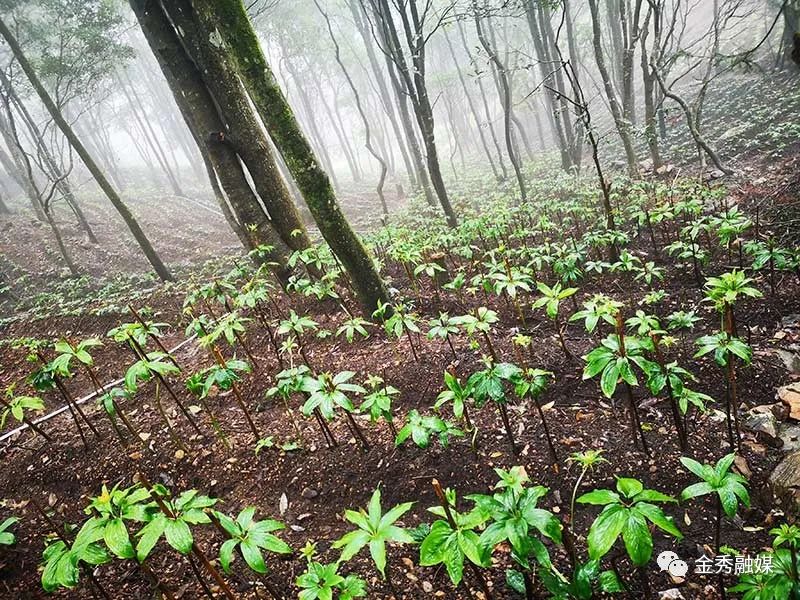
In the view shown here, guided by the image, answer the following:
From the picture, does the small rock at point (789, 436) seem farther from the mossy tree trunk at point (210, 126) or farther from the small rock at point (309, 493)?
the mossy tree trunk at point (210, 126)

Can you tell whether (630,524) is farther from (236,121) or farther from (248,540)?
(236,121)

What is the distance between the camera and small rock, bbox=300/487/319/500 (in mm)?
2862

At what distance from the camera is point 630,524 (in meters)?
1.42

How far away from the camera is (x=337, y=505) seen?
2.77m

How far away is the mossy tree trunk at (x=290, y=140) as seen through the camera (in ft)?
12.7

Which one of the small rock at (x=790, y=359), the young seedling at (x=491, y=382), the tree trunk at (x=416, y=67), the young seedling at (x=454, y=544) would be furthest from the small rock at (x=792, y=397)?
the tree trunk at (x=416, y=67)

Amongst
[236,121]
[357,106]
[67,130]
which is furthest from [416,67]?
[357,106]

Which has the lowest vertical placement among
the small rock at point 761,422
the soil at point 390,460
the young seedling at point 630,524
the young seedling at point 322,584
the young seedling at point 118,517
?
the small rock at point 761,422

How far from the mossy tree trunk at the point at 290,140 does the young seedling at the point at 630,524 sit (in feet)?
11.5

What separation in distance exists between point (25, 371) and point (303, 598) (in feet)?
24.0

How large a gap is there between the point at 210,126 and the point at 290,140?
107 inches

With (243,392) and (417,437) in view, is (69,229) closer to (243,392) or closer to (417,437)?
(243,392)

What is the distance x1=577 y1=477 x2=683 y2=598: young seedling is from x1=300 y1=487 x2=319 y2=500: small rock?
6.45 ft

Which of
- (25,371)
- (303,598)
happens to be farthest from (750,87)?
(25,371)
